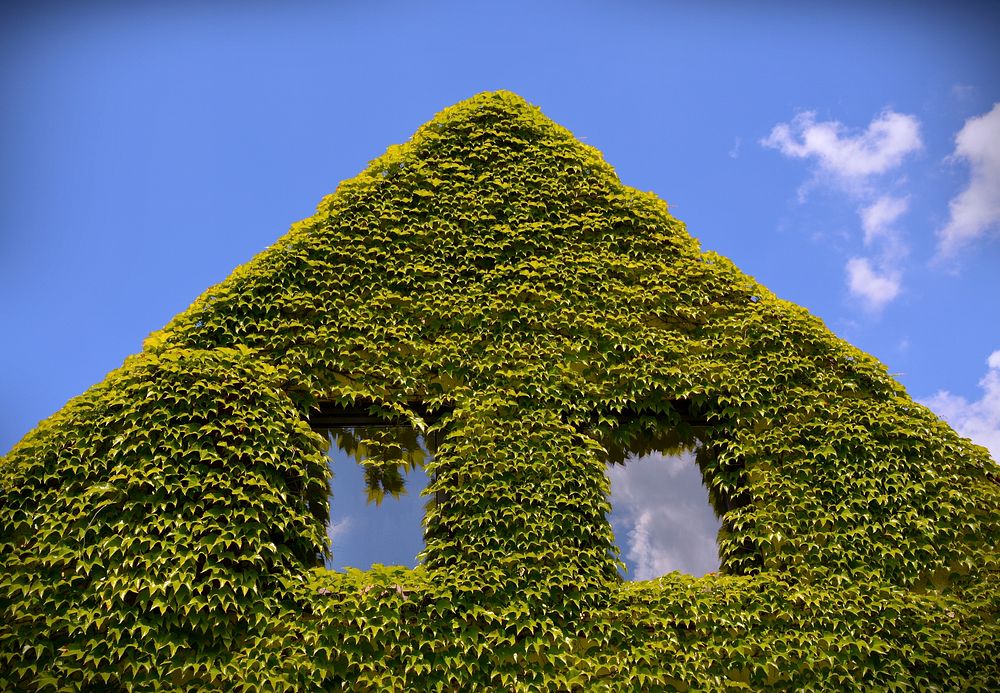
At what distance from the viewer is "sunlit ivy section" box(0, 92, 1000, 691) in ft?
23.2

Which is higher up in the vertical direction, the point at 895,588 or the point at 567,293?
the point at 567,293

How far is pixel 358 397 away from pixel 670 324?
13.6 ft

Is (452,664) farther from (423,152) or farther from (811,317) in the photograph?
(423,152)

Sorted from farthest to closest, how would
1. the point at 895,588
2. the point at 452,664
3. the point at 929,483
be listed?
the point at 929,483, the point at 895,588, the point at 452,664

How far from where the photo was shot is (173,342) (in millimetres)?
8680

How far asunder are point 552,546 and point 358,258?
4.51 meters

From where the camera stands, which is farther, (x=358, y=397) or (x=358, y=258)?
(x=358, y=258)

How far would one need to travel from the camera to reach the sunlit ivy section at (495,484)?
23.2 feet

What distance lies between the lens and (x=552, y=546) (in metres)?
7.68

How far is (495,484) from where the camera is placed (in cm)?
797

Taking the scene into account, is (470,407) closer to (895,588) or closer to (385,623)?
(385,623)

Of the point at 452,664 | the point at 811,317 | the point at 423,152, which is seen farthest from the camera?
the point at 423,152

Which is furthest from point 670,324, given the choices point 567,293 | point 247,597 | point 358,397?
point 247,597

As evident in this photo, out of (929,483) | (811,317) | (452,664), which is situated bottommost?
(452,664)
